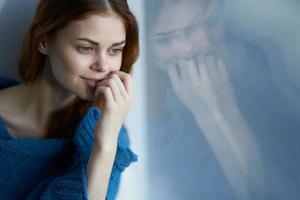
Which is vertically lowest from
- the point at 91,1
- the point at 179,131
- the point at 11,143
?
the point at 179,131

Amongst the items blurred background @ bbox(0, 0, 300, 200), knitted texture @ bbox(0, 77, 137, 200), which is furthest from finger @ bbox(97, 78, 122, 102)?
blurred background @ bbox(0, 0, 300, 200)

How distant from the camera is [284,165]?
3.62 ft

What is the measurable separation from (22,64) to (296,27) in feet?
2.11

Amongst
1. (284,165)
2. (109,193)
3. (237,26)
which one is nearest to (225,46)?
(237,26)

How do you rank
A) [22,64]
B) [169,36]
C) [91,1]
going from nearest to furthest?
1. [91,1]
2. [22,64]
3. [169,36]

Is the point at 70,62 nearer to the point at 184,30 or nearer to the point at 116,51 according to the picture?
the point at 116,51

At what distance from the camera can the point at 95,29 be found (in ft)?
2.79

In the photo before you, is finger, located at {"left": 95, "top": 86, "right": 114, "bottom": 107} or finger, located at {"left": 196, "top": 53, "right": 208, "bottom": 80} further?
finger, located at {"left": 196, "top": 53, "right": 208, "bottom": 80}

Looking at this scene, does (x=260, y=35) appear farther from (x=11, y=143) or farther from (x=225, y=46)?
(x=11, y=143)

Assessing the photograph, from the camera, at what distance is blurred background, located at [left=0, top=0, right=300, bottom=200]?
1038 millimetres

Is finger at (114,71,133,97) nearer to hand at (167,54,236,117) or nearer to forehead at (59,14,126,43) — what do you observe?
forehead at (59,14,126,43)

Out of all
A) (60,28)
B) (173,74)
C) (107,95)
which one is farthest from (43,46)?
(173,74)

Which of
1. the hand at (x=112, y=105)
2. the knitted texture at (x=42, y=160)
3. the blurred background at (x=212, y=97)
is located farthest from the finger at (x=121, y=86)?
the blurred background at (x=212, y=97)

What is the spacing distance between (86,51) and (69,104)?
0.19 metres
